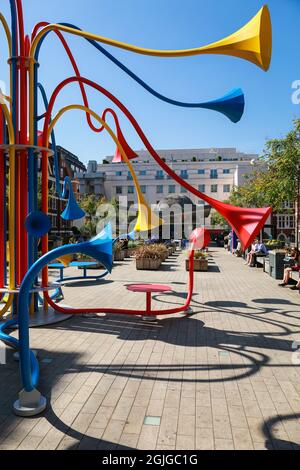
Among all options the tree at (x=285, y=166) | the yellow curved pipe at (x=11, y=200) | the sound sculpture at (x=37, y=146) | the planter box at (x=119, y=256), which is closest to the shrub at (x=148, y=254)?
the planter box at (x=119, y=256)

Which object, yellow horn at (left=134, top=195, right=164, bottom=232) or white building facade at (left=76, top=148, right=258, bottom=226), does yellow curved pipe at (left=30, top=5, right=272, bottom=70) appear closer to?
yellow horn at (left=134, top=195, right=164, bottom=232)

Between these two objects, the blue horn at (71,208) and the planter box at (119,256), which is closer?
the blue horn at (71,208)

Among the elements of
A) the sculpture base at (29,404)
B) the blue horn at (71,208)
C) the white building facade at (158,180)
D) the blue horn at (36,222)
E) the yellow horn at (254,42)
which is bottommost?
the sculpture base at (29,404)

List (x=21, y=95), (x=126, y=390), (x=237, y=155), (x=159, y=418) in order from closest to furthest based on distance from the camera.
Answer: (x=159, y=418)
(x=126, y=390)
(x=21, y=95)
(x=237, y=155)

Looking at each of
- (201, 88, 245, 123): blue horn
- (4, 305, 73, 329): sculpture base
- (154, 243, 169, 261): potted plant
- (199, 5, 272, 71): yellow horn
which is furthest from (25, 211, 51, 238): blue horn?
(154, 243, 169, 261): potted plant

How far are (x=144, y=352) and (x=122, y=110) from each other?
474 centimetres

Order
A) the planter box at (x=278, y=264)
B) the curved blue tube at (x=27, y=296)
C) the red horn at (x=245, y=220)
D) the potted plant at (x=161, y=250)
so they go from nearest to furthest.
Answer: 1. the curved blue tube at (x=27, y=296)
2. the red horn at (x=245, y=220)
3. the planter box at (x=278, y=264)
4. the potted plant at (x=161, y=250)

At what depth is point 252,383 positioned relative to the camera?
504 centimetres

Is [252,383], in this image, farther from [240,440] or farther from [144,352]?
[144,352]

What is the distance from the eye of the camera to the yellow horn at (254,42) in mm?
5500

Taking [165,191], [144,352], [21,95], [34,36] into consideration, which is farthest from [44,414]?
[165,191]

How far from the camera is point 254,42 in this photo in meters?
5.56

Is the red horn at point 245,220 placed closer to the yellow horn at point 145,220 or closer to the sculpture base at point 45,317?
the yellow horn at point 145,220

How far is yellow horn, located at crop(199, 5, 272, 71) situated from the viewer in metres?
5.50
